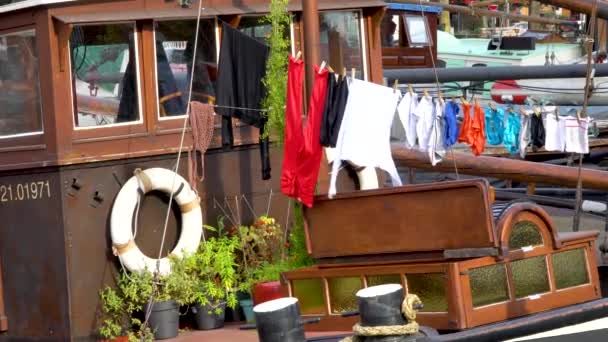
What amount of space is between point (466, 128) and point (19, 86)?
4046mm

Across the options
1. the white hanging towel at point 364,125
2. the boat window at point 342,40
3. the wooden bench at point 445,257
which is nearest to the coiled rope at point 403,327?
the wooden bench at point 445,257

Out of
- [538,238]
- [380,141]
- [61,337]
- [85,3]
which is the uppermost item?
[85,3]

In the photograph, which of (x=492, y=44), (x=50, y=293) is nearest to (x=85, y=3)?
(x=50, y=293)

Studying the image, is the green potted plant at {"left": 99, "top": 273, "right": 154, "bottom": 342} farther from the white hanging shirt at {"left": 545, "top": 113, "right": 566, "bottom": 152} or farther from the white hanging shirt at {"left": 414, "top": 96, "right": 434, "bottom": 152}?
the white hanging shirt at {"left": 545, "top": 113, "right": 566, "bottom": 152}

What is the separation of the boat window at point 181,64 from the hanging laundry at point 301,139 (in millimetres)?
1100

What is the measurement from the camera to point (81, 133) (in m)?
8.59

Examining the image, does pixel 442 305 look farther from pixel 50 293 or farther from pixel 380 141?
pixel 50 293

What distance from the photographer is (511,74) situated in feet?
46.4

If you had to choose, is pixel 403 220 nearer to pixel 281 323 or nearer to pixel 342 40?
pixel 281 323

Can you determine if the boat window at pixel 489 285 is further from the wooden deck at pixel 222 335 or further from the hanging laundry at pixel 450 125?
the hanging laundry at pixel 450 125

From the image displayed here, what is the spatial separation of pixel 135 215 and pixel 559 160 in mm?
10681

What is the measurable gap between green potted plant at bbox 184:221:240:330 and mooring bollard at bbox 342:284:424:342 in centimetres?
301

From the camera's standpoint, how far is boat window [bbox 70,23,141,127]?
864 cm

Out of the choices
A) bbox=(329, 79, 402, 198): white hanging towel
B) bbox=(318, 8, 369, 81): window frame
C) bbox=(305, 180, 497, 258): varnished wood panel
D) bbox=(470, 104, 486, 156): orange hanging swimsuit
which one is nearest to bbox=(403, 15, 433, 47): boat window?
bbox=(470, 104, 486, 156): orange hanging swimsuit
